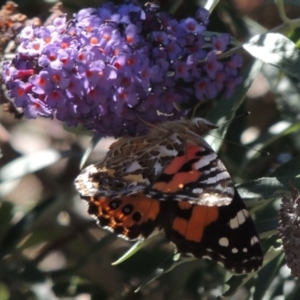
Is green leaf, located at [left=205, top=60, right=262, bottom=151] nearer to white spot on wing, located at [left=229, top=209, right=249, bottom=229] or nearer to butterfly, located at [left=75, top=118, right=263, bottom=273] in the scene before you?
butterfly, located at [left=75, top=118, right=263, bottom=273]

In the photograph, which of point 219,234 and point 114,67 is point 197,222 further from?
point 114,67

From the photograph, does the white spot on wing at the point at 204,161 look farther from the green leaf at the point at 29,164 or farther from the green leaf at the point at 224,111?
the green leaf at the point at 29,164

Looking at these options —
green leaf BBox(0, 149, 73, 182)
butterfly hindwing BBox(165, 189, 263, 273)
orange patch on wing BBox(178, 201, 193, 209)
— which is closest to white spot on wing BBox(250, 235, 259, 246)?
butterfly hindwing BBox(165, 189, 263, 273)

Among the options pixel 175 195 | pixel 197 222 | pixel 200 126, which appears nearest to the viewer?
pixel 175 195

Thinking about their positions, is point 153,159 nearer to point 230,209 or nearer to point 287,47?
point 230,209

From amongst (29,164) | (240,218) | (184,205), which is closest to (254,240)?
(240,218)
